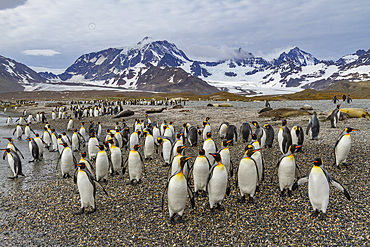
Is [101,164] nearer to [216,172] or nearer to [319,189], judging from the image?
[216,172]

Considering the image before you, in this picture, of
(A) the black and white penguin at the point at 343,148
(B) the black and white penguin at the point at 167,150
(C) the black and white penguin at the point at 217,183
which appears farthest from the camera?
(B) the black and white penguin at the point at 167,150

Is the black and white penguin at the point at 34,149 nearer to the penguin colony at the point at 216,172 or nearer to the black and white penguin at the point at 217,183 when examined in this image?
the penguin colony at the point at 216,172

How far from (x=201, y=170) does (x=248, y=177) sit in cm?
105

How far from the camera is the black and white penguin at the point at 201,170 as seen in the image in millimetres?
5723

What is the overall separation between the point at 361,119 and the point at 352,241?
12.6 meters

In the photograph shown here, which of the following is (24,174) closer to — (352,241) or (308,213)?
(308,213)

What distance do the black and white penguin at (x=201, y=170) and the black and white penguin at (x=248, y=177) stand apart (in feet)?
2.46

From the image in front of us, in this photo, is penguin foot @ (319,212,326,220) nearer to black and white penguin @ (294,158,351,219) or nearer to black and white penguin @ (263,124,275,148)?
black and white penguin @ (294,158,351,219)

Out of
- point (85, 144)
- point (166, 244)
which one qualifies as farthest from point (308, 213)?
point (85, 144)

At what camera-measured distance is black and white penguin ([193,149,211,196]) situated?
18.8 ft

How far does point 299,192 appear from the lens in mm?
5680

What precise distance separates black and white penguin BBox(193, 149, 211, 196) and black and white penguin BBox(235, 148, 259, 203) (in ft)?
2.46

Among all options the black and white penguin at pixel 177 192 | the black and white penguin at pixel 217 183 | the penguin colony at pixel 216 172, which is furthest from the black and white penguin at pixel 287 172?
the black and white penguin at pixel 177 192

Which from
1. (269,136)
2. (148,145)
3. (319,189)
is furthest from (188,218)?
(269,136)
